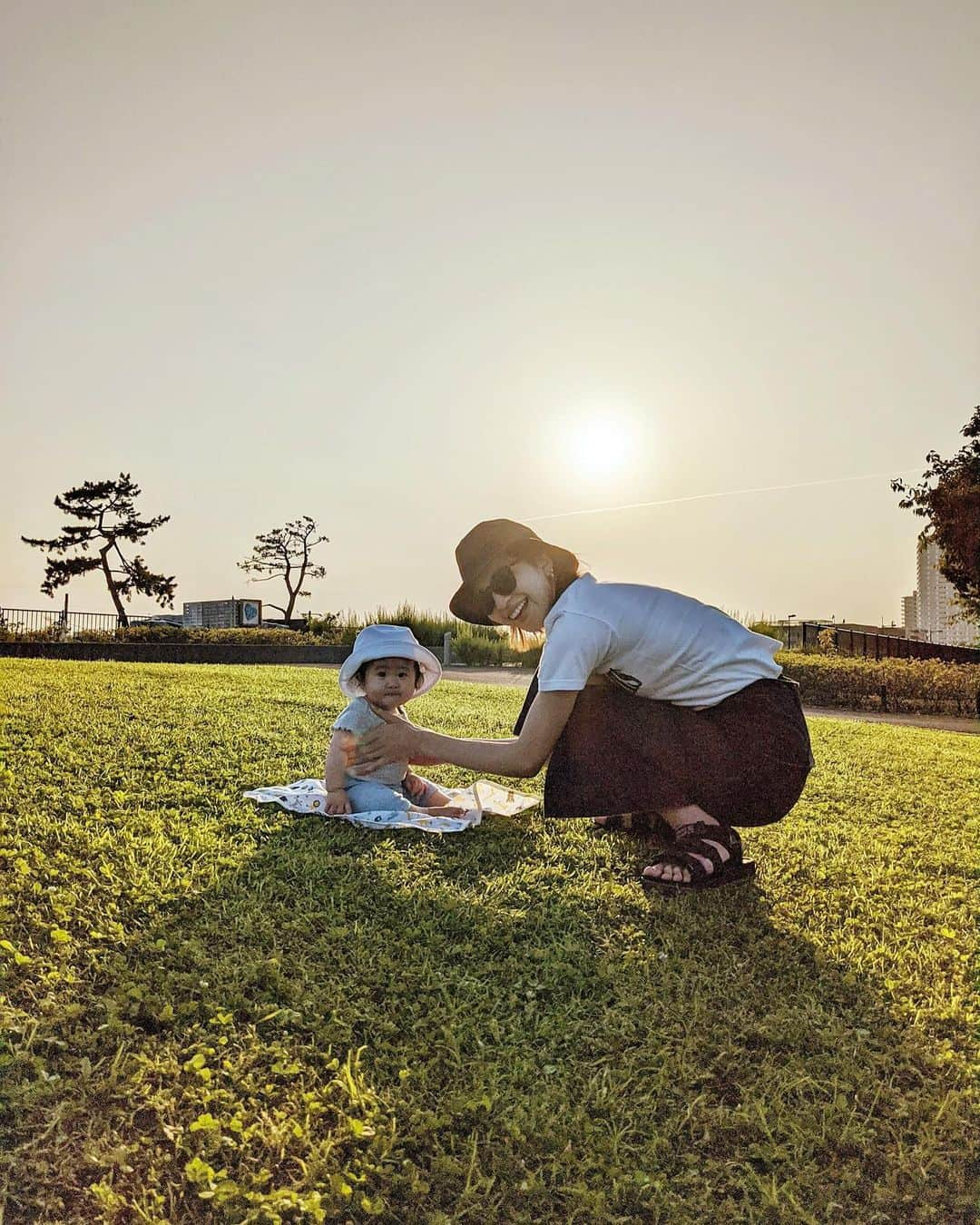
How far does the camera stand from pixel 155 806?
323 cm

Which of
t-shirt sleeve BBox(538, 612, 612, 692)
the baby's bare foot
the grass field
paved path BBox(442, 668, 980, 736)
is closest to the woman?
t-shirt sleeve BBox(538, 612, 612, 692)

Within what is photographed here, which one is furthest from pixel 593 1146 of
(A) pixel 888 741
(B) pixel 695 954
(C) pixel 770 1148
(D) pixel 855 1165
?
(A) pixel 888 741

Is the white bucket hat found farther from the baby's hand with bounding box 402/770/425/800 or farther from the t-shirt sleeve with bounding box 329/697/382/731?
the baby's hand with bounding box 402/770/425/800

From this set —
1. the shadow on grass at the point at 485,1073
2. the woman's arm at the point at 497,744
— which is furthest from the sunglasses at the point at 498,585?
the shadow on grass at the point at 485,1073

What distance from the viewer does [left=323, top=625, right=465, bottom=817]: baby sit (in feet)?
10.7

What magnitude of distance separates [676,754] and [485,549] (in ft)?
2.74

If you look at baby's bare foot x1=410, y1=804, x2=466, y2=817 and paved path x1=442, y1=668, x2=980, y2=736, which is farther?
paved path x1=442, y1=668, x2=980, y2=736

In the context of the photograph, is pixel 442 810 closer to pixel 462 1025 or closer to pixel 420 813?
pixel 420 813

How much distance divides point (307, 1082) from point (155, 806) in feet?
5.74

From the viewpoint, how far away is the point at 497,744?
2.61m

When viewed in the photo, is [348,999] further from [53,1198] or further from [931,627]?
[931,627]

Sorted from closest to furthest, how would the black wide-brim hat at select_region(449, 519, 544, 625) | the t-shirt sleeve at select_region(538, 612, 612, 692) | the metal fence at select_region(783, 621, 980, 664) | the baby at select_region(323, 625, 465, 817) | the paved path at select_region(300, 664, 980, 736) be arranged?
the t-shirt sleeve at select_region(538, 612, 612, 692) < the black wide-brim hat at select_region(449, 519, 544, 625) < the baby at select_region(323, 625, 465, 817) < the paved path at select_region(300, 664, 980, 736) < the metal fence at select_region(783, 621, 980, 664)

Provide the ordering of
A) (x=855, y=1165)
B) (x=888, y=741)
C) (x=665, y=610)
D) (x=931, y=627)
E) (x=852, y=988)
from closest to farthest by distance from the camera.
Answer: (x=855, y=1165), (x=852, y=988), (x=665, y=610), (x=888, y=741), (x=931, y=627)

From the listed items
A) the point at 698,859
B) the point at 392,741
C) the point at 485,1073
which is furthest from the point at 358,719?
the point at 485,1073
